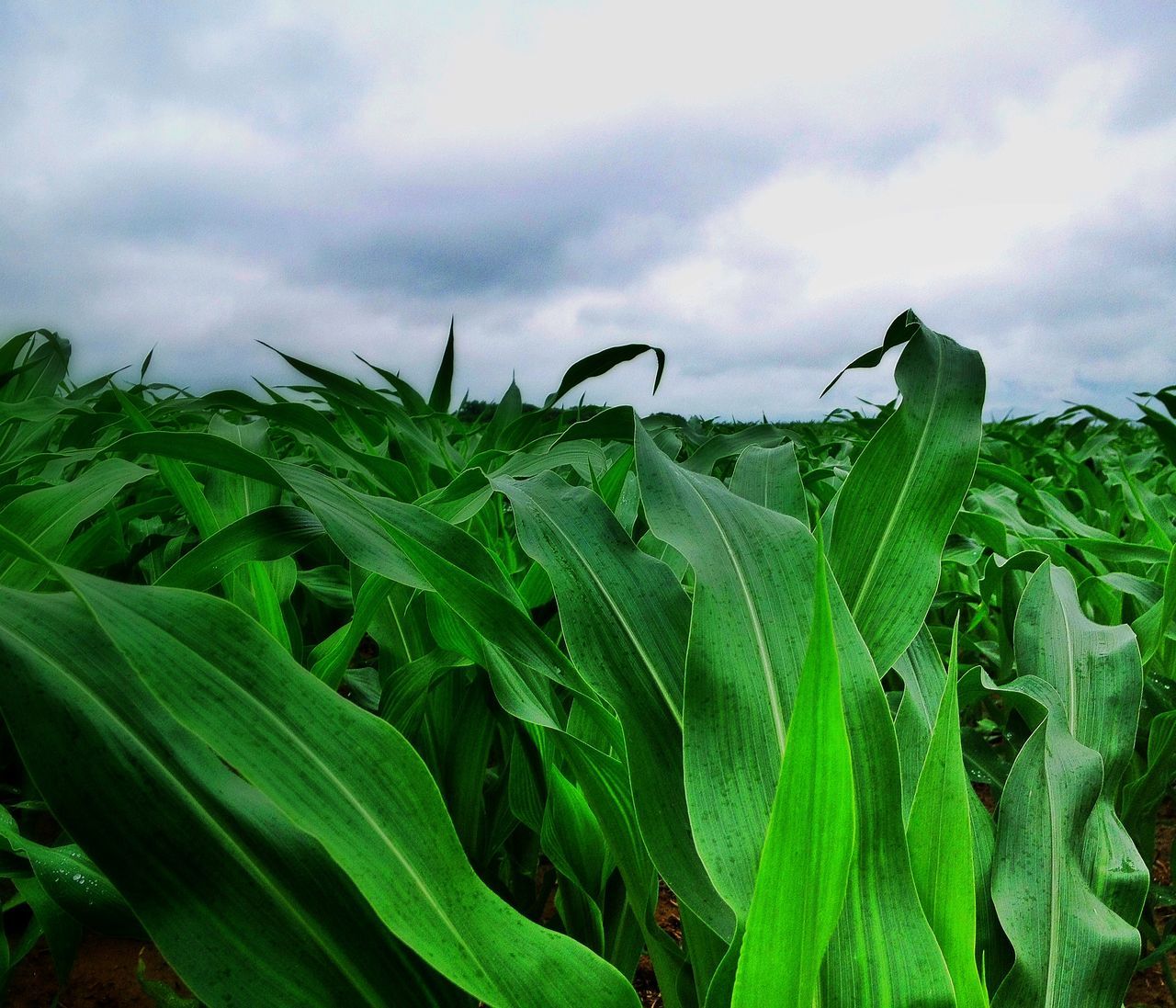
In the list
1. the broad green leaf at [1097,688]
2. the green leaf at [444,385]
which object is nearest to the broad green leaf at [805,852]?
the broad green leaf at [1097,688]

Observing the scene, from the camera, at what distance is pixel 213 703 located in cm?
30

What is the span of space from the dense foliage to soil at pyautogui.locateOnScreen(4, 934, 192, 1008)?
11 centimetres

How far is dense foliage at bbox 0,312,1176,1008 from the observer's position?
0.30 meters

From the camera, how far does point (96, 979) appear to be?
643 millimetres

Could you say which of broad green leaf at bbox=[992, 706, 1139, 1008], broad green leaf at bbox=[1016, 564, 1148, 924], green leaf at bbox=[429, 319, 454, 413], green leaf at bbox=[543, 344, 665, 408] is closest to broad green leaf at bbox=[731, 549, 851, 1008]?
broad green leaf at bbox=[992, 706, 1139, 1008]

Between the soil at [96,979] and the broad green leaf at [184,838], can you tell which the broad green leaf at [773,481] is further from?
the soil at [96,979]

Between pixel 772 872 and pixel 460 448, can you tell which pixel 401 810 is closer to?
pixel 772 872

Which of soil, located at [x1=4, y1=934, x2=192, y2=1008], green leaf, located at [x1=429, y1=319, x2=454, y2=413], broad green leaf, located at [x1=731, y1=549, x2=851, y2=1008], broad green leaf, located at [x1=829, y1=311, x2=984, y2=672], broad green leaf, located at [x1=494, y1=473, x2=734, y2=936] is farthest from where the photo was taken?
green leaf, located at [x1=429, y1=319, x2=454, y2=413]

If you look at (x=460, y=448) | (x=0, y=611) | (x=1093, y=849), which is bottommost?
(x=1093, y=849)

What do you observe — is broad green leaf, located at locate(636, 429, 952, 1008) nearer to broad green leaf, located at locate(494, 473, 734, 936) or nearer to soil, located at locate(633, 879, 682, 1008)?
broad green leaf, located at locate(494, 473, 734, 936)

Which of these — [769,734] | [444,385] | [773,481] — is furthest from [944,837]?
[444,385]

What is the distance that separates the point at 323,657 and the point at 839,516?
376 millimetres

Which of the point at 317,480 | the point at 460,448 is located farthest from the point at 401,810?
the point at 460,448

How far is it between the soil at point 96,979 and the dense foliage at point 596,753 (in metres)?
0.11
